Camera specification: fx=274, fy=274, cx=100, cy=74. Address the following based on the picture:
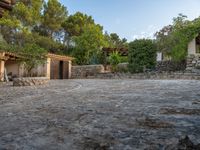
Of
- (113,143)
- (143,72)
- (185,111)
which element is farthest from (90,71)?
(113,143)

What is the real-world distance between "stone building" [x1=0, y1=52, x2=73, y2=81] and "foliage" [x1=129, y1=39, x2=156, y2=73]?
655cm

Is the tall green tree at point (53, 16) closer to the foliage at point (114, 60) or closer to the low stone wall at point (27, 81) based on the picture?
the foliage at point (114, 60)

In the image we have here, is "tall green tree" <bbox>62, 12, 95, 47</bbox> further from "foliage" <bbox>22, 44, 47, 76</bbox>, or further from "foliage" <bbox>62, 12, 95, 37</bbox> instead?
"foliage" <bbox>22, 44, 47, 76</bbox>

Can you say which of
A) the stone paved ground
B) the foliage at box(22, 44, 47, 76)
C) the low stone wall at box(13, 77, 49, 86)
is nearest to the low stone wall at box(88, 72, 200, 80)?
the foliage at box(22, 44, 47, 76)

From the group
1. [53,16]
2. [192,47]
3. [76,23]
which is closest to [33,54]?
[192,47]

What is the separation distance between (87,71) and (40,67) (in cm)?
535

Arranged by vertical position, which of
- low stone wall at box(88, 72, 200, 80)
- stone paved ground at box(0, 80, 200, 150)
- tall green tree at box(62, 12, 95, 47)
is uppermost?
tall green tree at box(62, 12, 95, 47)

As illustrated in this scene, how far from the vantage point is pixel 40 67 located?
23047mm

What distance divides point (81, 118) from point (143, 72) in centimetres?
2032

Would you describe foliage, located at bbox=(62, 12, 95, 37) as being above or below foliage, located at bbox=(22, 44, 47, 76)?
above

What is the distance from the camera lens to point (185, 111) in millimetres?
4641

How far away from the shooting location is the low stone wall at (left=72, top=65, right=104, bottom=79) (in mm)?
26609

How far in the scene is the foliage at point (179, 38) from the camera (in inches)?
945

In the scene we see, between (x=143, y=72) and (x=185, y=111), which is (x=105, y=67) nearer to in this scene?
(x=143, y=72)
